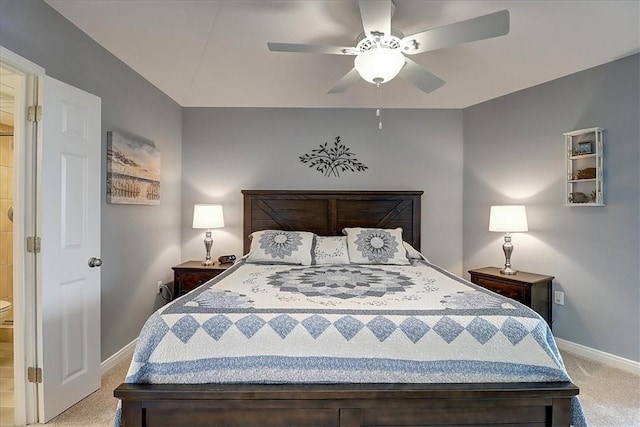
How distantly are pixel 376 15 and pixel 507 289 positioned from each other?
267 cm

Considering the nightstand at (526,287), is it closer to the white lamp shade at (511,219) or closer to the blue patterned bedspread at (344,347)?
the white lamp shade at (511,219)

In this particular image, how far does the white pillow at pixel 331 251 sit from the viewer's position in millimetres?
3297

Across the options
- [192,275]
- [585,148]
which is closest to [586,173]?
[585,148]

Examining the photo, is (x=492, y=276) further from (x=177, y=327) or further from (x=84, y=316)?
(x=84, y=316)

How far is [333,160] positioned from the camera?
413 cm

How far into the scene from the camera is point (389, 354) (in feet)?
5.44

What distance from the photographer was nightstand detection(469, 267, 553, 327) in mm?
3039

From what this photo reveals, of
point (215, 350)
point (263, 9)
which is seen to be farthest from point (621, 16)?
point (215, 350)

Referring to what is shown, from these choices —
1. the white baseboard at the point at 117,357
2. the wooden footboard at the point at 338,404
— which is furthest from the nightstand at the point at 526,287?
the white baseboard at the point at 117,357

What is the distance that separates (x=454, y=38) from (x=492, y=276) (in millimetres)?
2287

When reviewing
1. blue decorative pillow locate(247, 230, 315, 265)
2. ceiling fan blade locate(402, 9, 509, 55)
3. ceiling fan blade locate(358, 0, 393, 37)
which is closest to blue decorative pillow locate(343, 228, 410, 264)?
blue decorative pillow locate(247, 230, 315, 265)

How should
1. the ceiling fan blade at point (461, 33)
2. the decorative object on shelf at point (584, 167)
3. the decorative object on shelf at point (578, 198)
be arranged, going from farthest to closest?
the decorative object on shelf at point (578, 198), the decorative object on shelf at point (584, 167), the ceiling fan blade at point (461, 33)

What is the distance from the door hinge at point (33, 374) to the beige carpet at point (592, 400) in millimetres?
288

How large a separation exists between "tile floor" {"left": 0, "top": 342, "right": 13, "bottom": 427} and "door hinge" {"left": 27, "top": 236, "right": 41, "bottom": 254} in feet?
3.43
